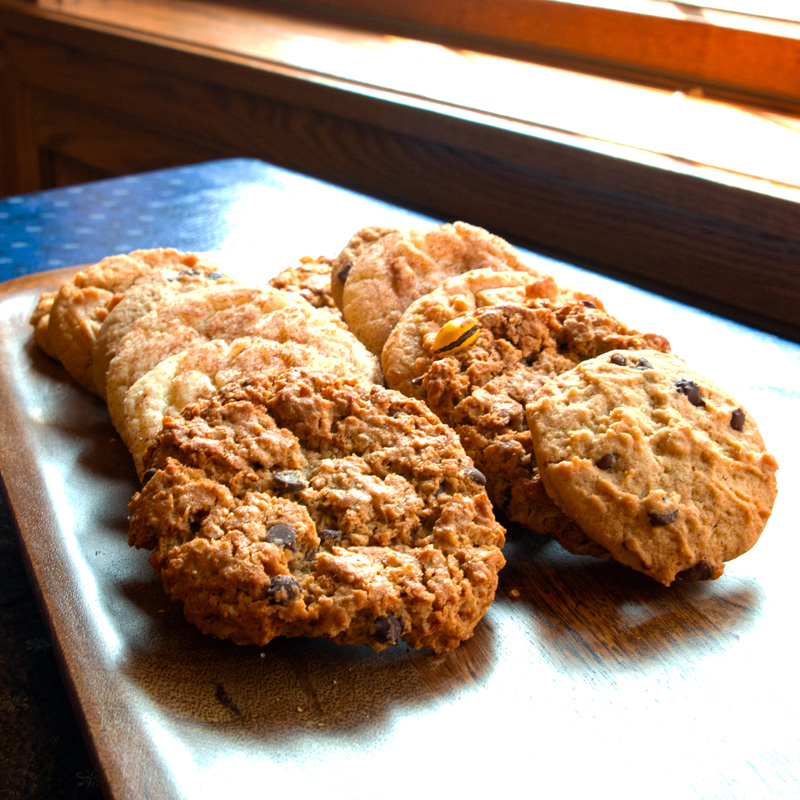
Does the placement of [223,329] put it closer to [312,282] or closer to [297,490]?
[312,282]

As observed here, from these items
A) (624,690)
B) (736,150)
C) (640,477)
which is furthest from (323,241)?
(624,690)

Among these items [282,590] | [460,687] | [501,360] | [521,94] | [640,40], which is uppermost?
[640,40]

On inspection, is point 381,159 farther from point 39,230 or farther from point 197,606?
point 197,606

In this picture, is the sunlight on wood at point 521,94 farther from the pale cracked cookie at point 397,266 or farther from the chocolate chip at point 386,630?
the chocolate chip at point 386,630

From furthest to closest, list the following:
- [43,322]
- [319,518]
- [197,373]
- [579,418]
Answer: [43,322]
[197,373]
[579,418]
[319,518]

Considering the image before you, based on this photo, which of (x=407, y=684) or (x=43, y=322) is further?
(x=43, y=322)

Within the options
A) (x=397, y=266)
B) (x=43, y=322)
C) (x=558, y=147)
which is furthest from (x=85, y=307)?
(x=558, y=147)

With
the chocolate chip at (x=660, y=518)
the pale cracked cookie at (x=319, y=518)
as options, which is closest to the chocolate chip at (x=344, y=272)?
the pale cracked cookie at (x=319, y=518)
